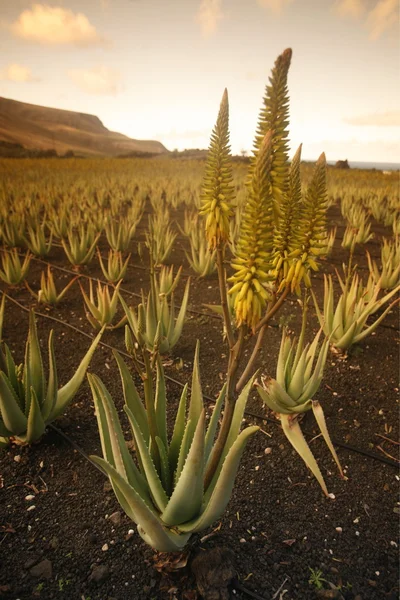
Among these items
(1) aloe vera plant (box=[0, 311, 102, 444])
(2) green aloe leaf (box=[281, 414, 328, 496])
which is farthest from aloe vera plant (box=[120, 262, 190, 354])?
(2) green aloe leaf (box=[281, 414, 328, 496])

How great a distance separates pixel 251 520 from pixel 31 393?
1.19 meters

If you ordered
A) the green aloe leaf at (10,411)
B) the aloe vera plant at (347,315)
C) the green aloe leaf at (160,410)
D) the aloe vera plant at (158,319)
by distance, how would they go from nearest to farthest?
the green aloe leaf at (160,410) < the green aloe leaf at (10,411) < the aloe vera plant at (158,319) < the aloe vera plant at (347,315)

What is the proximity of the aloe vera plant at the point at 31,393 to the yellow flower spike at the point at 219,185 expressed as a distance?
984 mm

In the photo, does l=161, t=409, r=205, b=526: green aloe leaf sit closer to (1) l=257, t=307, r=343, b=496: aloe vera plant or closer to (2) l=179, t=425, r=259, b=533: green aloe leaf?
(2) l=179, t=425, r=259, b=533: green aloe leaf

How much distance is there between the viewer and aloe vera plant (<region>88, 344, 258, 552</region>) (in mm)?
999

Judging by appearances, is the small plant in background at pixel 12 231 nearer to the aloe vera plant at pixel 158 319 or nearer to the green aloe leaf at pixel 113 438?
the aloe vera plant at pixel 158 319

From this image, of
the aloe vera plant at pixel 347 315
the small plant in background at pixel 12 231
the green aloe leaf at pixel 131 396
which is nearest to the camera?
the green aloe leaf at pixel 131 396

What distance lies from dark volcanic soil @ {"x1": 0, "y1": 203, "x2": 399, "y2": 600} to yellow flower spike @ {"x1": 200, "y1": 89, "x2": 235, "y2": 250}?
1.06 m

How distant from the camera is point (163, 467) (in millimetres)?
1306

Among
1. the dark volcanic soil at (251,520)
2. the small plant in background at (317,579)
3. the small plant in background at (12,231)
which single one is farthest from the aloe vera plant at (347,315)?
the small plant in background at (12,231)

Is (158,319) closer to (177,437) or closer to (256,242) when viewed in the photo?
(177,437)

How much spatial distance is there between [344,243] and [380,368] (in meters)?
3.27

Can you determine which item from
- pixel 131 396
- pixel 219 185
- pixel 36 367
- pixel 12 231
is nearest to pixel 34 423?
pixel 36 367

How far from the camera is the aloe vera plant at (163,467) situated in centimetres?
100
